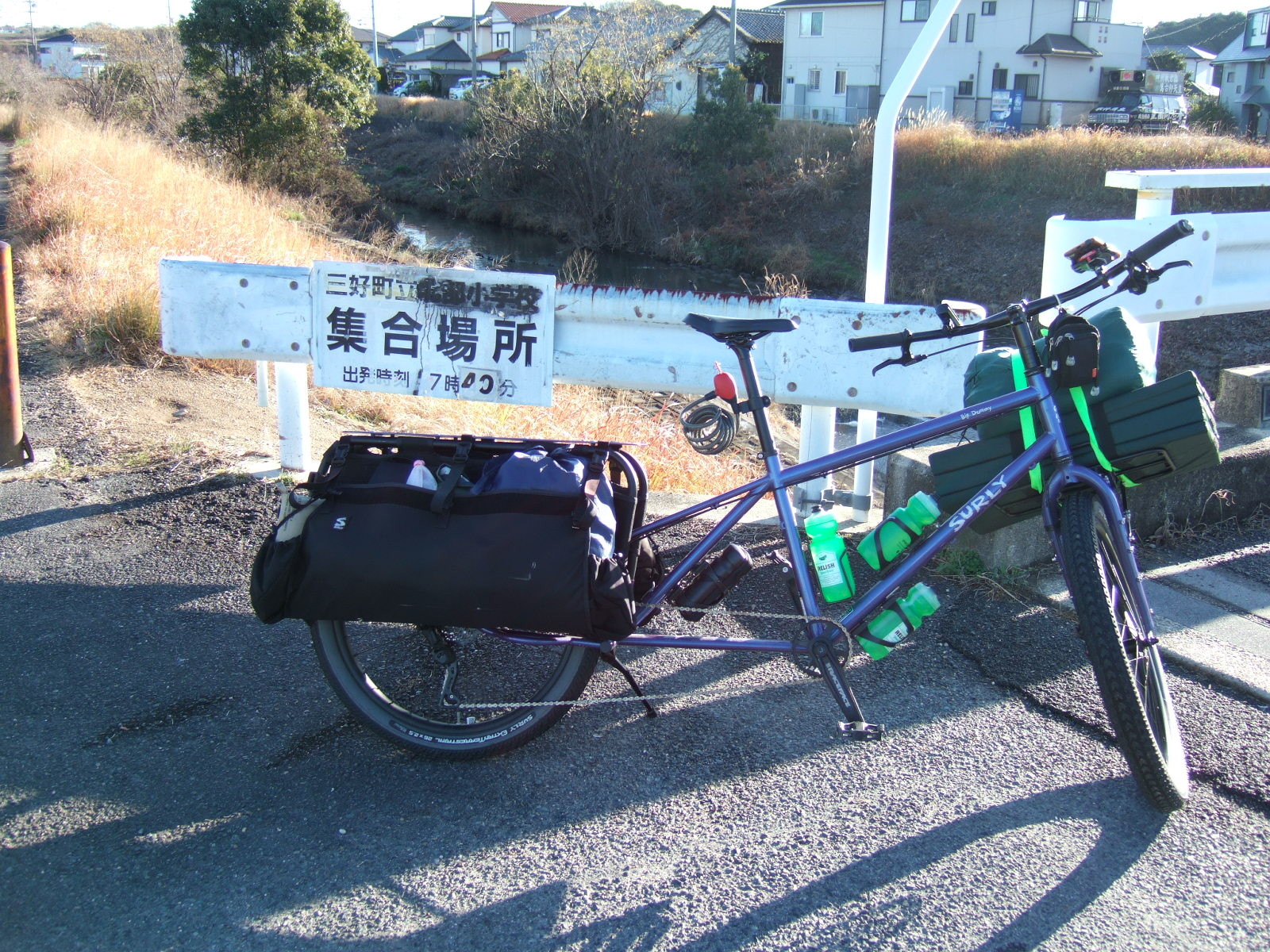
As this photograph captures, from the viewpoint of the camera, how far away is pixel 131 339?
7.15 metres

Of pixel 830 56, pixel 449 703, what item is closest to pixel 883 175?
pixel 449 703

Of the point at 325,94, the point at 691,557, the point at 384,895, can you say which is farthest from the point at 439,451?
the point at 325,94

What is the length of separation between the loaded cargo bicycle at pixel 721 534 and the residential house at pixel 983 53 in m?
46.3

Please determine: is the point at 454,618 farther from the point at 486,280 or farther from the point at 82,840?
the point at 486,280

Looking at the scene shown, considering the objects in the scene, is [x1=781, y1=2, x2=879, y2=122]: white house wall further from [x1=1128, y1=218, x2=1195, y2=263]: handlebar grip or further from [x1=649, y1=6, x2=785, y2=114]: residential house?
[x1=1128, y1=218, x2=1195, y2=263]: handlebar grip

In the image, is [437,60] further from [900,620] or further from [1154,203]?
[900,620]

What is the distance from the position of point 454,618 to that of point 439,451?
553 mm

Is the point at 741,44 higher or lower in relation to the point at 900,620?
higher

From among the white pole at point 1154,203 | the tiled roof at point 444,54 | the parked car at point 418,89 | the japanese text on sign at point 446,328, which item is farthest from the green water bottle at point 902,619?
the tiled roof at point 444,54

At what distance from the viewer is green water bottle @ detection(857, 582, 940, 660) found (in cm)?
282

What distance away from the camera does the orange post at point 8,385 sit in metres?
5.13

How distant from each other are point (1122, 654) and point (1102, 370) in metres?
0.85

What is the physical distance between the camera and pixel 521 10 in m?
86.1

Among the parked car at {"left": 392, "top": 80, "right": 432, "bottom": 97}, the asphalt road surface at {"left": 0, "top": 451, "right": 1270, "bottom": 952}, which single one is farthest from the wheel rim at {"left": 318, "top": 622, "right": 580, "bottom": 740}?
the parked car at {"left": 392, "top": 80, "right": 432, "bottom": 97}
